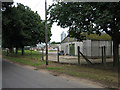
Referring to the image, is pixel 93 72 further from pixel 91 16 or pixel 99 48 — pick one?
pixel 99 48

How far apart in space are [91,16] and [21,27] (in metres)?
14.8

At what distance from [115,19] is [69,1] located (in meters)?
3.62

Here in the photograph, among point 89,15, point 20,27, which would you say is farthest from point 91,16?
point 20,27

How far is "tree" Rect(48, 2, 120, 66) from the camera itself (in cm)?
765

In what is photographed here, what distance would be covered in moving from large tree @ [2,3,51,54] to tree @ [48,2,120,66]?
28.4 ft

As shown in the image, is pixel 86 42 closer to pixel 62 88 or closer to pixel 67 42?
pixel 67 42

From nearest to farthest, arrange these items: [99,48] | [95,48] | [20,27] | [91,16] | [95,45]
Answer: [91,16]
[20,27]
[99,48]
[95,48]
[95,45]

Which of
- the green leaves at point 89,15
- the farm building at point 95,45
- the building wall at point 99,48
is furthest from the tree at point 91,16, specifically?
the building wall at point 99,48

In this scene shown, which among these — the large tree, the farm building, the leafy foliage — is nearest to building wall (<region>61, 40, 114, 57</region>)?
the farm building

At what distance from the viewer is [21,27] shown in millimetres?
20672

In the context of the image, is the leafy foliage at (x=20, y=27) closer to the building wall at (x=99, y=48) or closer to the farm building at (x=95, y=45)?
the farm building at (x=95, y=45)

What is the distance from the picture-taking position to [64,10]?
9.64 metres

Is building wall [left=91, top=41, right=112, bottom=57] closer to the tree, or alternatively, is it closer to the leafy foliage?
the leafy foliage

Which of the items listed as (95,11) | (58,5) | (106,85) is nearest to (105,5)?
(95,11)
